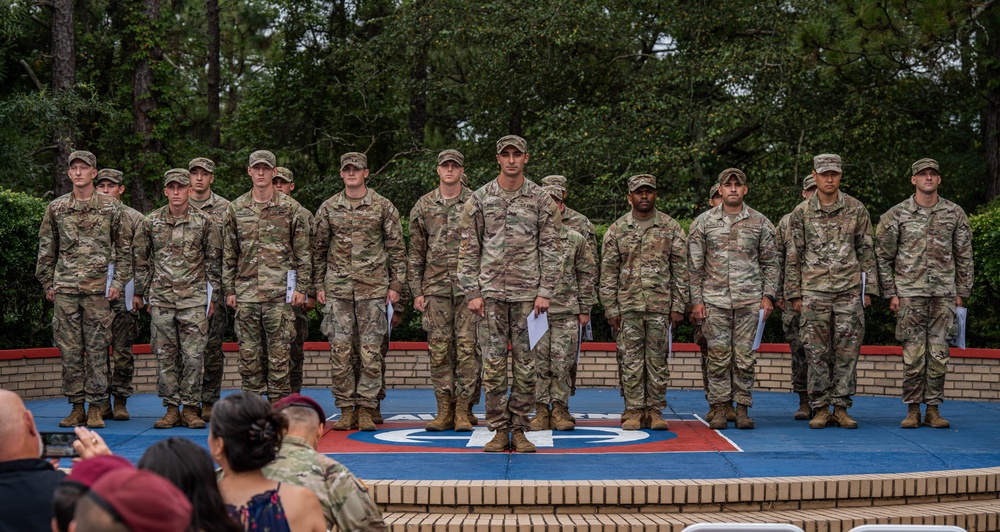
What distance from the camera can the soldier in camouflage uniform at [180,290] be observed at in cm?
1001

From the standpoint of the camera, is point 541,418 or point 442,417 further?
point 541,418

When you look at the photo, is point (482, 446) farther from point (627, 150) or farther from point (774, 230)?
point (627, 150)

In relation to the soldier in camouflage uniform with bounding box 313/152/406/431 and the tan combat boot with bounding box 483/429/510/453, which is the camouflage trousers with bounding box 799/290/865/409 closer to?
the tan combat boot with bounding box 483/429/510/453

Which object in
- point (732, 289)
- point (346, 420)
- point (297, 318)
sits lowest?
point (346, 420)

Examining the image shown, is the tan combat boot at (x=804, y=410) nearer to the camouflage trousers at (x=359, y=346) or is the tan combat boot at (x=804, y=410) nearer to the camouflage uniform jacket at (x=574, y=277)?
the camouflage uniform jacket at (x=574, y=277)

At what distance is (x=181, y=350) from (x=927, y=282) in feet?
22.1

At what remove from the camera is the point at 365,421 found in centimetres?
966

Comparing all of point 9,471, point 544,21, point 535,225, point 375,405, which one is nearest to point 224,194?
point 544,21

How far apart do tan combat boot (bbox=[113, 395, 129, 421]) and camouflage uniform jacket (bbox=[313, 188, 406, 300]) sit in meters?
2.32

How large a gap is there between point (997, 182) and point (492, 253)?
11.9 metres

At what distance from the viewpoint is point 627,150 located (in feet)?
56.9

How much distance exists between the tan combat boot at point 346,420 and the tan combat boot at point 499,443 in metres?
1.74

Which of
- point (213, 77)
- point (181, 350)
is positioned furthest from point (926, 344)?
point (213, 77)

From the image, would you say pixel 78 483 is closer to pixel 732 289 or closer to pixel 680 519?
pixel 680 519
